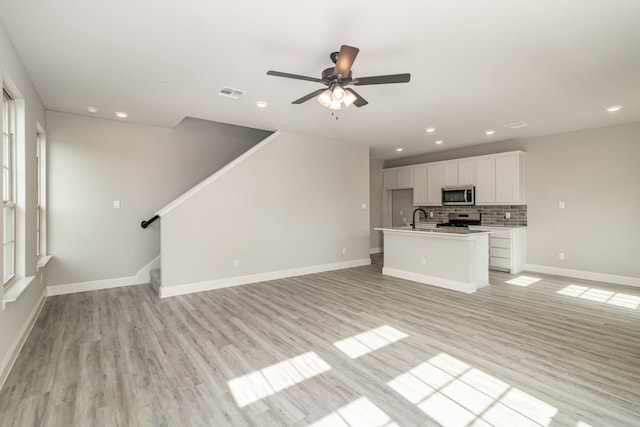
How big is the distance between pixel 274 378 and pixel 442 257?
3.57 meters

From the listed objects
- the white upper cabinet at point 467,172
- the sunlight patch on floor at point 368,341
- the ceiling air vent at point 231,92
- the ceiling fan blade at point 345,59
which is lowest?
the sunlight patch on floor at point 368,341

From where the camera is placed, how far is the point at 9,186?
2.95 metres

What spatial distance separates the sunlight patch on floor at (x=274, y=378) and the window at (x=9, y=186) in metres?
2.41

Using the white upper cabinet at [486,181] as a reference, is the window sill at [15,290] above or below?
below

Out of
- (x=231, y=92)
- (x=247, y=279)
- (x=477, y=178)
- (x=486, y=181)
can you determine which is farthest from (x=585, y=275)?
(x=231, y=92)

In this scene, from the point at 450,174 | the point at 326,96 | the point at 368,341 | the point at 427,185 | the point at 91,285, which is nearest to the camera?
the point at 326,96

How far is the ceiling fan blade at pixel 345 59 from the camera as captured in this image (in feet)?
7.52

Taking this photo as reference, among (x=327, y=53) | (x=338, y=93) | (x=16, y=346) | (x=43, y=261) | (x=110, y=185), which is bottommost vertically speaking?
(x=16, y=346)

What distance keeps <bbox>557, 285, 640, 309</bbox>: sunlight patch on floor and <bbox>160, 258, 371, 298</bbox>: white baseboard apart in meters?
3.54

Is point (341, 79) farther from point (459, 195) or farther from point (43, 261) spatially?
point (459, 195)

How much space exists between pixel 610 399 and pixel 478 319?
1494 mm

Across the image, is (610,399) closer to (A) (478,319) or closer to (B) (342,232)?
(A) (478,319)

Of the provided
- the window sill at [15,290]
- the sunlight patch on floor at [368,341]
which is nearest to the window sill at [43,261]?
the window sill at [15,290]

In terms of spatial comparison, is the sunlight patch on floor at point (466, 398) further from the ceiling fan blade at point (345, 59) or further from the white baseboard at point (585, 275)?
the white baseboard at point (585, 275)
